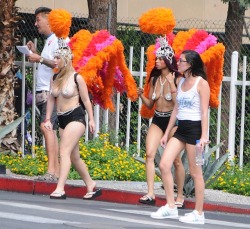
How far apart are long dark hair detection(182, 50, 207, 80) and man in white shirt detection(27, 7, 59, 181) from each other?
2967mm

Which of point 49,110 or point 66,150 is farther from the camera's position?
point 49,110

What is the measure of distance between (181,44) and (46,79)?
2113 millimetres

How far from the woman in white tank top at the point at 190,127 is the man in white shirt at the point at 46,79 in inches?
107

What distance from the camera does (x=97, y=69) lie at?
602 inches

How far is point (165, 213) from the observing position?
12344mm

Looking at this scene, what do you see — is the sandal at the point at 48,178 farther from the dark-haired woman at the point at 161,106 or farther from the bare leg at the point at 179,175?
the bare leg at the point at 179,175

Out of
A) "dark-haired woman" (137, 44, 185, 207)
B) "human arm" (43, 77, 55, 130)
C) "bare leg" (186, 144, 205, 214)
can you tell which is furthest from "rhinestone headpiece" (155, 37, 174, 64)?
"bare leg" (186, 144, 205, 214)

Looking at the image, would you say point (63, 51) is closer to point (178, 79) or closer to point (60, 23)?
Answer: point (60, 23)

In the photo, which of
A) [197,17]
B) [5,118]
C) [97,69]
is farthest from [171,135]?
[197,17]

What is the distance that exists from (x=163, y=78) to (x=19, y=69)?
14.5ft

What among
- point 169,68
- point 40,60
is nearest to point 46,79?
point 40,60

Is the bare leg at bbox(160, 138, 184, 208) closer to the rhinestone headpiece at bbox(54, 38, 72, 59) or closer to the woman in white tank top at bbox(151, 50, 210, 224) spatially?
the woman in white tank top at bbox(151, 50, 210, 224)

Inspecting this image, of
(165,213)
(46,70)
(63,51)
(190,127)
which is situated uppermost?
(63,51)

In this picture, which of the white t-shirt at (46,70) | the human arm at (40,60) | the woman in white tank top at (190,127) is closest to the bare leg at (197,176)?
the woman in white tank top at (190,127)
